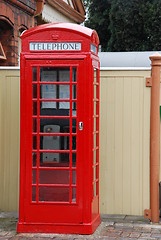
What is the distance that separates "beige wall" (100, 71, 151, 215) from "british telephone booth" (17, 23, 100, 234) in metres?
0.86

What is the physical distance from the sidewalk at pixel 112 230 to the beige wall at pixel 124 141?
26cm

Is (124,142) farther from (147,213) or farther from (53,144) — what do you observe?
(53,144)

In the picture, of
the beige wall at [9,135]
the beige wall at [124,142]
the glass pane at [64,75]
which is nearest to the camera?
the glass pane at [64,75]

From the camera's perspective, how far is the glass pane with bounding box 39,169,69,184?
6746mm

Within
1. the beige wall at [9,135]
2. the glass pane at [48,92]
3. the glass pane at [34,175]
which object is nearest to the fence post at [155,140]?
the glass pane at [48,92]

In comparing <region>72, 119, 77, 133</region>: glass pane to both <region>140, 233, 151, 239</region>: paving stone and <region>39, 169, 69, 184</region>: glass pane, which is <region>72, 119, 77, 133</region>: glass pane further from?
<region>140, 233, 151, 239</region>: paving stone

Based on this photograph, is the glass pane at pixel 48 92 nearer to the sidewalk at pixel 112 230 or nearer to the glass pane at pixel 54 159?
the glass pane at pixel 54 159

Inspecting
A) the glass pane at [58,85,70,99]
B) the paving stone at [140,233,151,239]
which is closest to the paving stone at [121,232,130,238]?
the paving stone at [140,233,151,239]

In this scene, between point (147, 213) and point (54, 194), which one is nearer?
point (54, 194)

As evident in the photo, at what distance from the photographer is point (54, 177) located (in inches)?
265

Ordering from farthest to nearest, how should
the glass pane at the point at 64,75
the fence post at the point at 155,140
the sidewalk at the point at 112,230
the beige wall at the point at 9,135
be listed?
the beige wall at the point at 9,135
the fence post at the point at 155,140
the glass pane at the point at 64,75
the sidewalk at the point at 112,230

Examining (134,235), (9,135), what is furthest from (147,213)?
(9,135)

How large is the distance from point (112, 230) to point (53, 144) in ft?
4.11

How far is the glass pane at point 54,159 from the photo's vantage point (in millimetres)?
6758
